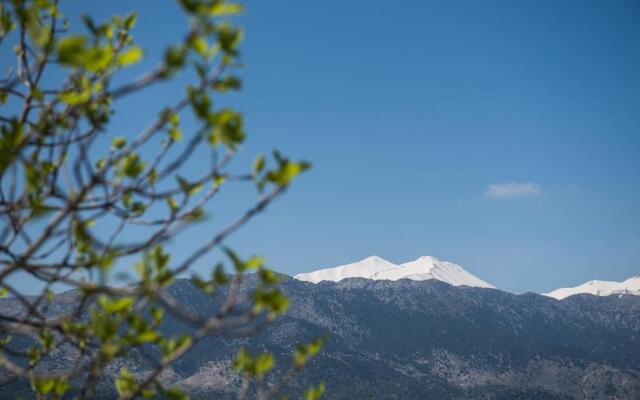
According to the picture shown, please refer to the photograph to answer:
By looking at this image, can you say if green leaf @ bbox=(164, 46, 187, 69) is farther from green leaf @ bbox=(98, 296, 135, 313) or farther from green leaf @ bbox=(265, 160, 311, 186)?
green leaf @ bbox=(98, 296, 135, 313)

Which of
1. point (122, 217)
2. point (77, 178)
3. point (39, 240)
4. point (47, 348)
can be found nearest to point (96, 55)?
point (77, 178)

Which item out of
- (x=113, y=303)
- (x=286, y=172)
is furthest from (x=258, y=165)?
(x=113, y=303)

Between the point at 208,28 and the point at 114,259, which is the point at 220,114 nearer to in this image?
the point at 208,28

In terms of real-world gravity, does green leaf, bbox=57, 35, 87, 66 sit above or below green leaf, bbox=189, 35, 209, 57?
below

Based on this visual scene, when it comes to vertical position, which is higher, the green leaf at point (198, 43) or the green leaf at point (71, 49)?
the green leaf at point (198, 43)

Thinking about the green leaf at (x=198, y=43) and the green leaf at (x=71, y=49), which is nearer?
the green leaf at (x=71, y=49)

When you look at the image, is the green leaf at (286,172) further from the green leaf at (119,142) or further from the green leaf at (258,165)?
the green leaf at (119,142)

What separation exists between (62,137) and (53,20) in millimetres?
873

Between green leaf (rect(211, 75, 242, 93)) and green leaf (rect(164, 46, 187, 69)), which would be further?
green leaf (rect(211, 75, 242, 93))

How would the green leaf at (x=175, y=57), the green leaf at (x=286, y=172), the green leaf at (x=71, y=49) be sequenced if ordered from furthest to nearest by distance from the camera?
the green leaf at (x=286, y=172) → the green leaf at (x=175, y=57) → the green leaf at (x=71, y=49)

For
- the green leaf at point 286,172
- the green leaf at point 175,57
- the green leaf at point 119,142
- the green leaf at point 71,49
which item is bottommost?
the green leaf at point 286,172

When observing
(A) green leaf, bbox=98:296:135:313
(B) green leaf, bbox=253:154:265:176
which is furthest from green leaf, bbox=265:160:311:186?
(A) green leaf, bbox=98:296:135:313

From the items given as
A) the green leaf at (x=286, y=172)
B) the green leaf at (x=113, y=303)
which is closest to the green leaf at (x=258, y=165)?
the green leaf at (x=286, y=172)

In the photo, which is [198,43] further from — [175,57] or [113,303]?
[113,303]
